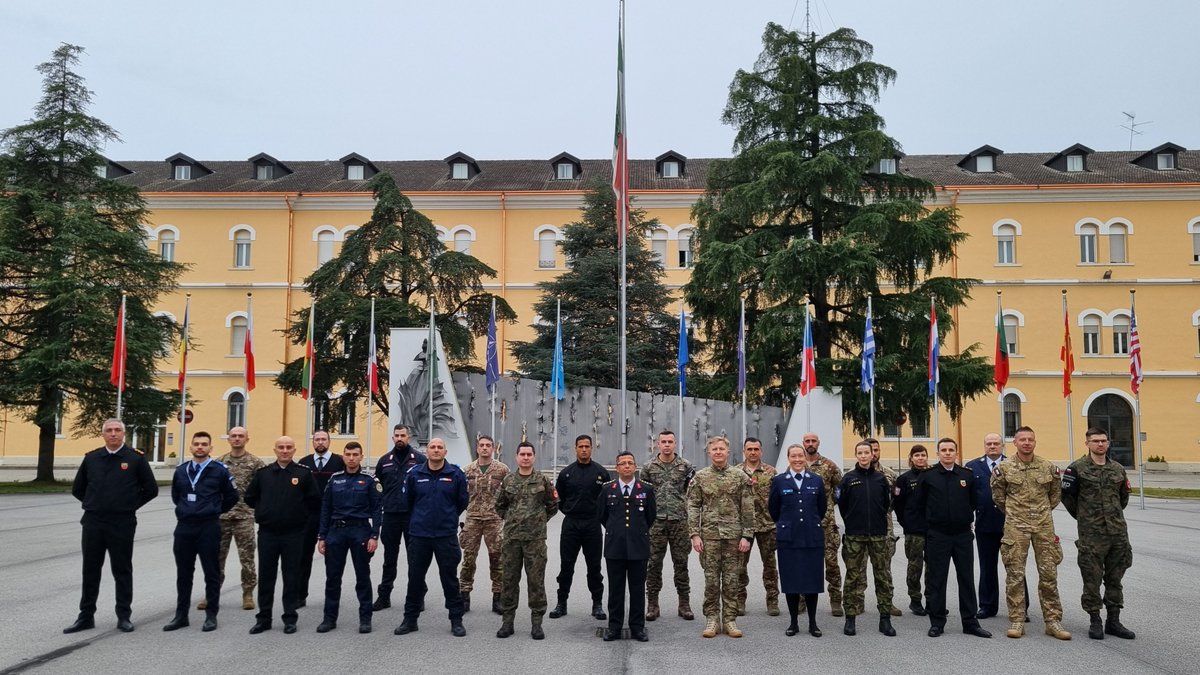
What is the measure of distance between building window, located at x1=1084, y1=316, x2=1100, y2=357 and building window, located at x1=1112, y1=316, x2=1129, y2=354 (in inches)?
26.4

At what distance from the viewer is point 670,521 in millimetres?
9578

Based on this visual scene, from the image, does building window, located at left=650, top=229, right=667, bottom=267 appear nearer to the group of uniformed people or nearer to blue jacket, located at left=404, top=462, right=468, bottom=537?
the group of uniformed people

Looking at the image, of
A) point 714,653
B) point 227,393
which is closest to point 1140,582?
point 714,653

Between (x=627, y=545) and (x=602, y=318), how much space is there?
22.1m

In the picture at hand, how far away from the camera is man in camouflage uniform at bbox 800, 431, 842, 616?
31.9 feet

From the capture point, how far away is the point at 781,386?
88.2 ft

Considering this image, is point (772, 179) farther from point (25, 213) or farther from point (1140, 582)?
point (25, 213)

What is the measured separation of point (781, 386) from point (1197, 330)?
26378 millimetres

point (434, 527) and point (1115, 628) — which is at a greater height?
point (434, 527)

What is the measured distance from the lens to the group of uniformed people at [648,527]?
28.6 ft

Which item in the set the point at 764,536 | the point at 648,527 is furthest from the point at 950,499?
the point at 648,527

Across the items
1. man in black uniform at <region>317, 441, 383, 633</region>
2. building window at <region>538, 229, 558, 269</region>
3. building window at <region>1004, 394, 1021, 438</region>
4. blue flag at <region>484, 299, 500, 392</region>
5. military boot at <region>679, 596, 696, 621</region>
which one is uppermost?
building window at <region>538, 229, 558, 269</region>

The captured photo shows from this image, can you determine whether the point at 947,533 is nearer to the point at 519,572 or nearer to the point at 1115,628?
the point at 1115,628

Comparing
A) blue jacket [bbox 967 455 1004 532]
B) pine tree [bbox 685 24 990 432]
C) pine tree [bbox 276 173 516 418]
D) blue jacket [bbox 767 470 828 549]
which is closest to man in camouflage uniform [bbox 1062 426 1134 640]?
blue jacket [bbox 967 455 1004 532]
